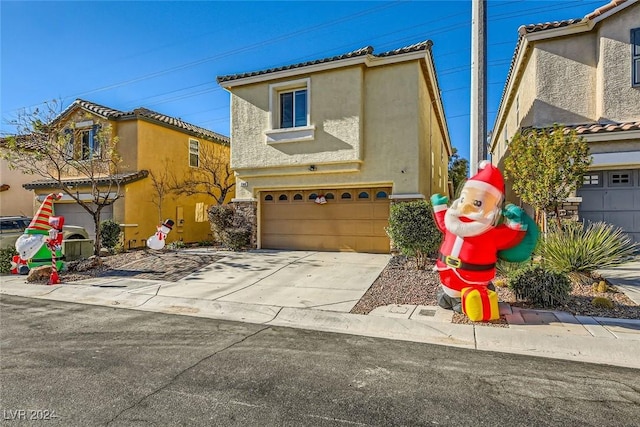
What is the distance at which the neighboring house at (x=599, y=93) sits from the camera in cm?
984

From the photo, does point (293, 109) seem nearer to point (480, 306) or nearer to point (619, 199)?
point (480, 306)

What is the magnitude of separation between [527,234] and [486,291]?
3.51 feet

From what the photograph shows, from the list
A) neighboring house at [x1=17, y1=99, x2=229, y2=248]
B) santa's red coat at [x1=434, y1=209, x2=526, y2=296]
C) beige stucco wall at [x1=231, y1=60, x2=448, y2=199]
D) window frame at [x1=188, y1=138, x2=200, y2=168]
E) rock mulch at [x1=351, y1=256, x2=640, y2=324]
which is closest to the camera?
santa's red coat at [x1=434, y1=209, x2=526, y2=296]

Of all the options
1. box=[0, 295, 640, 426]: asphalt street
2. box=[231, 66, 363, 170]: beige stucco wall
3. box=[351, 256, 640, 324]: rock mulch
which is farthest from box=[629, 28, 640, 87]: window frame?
box=[0, 295, 640, 426]: asphalt street

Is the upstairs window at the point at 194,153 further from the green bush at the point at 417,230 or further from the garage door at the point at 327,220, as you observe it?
the green bush at the point at 417,230

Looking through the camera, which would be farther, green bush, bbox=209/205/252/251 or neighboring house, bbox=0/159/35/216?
neighboring house, bbox=0/159/35/216

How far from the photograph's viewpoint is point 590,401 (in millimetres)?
3369

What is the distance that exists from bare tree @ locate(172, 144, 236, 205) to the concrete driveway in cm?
710

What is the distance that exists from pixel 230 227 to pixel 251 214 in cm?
91

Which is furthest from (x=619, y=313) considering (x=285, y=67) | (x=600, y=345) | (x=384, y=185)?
(x=285, y=67)

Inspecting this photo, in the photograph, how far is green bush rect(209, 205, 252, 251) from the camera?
13291mm

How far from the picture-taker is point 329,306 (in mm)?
6812

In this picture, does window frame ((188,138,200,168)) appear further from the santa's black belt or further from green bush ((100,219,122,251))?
the santa's black belt

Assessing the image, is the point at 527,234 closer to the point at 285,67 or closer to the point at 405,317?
the point at 405,317
